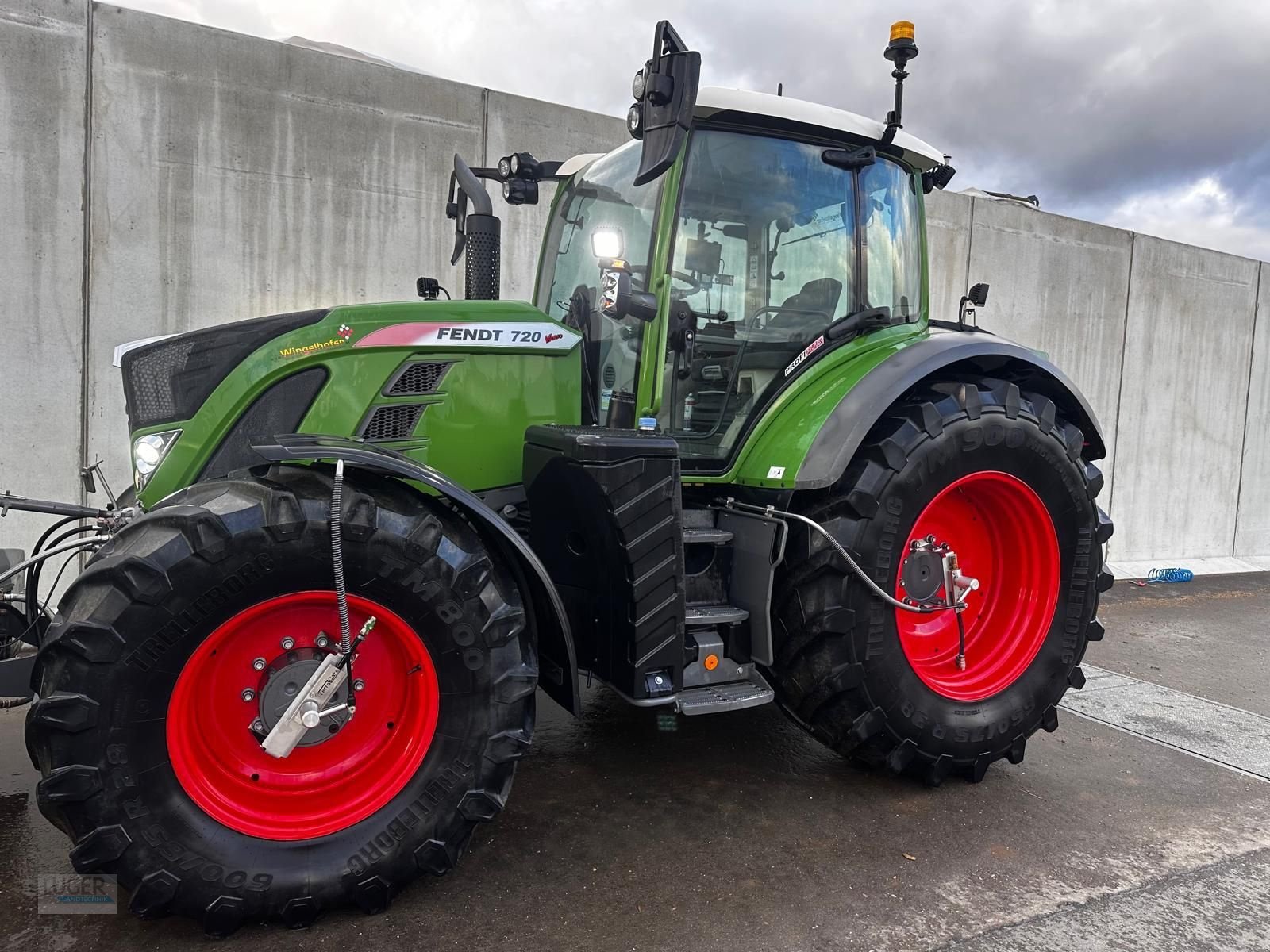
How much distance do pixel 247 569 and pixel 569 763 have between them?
1.61 meters

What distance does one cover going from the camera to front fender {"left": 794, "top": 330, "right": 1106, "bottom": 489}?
290cm

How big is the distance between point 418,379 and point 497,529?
0.60 m

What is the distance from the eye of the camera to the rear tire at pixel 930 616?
293 cm

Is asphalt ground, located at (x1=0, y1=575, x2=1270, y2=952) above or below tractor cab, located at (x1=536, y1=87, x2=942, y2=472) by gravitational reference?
below

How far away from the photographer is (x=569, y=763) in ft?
10.8

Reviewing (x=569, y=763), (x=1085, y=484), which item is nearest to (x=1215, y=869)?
(x=1085, y=484)

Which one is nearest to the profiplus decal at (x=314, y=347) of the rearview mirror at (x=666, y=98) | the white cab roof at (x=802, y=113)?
the rearview mirror at (x=666, y=98)

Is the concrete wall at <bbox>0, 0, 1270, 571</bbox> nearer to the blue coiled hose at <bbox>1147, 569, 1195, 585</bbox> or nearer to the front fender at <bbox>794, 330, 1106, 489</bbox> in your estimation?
the front fender at <bbox>794, 330, 1106, 489</bbox>

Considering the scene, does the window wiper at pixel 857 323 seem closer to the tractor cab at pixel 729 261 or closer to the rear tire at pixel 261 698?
the tractor cab at pixel 729 261

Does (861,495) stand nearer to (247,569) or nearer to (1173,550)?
(247,569)

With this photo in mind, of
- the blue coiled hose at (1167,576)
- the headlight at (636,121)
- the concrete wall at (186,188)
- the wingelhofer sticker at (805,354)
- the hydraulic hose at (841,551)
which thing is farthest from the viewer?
the blue coiled hose at (1167,576)

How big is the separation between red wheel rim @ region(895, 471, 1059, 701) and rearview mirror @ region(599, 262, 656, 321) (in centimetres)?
131

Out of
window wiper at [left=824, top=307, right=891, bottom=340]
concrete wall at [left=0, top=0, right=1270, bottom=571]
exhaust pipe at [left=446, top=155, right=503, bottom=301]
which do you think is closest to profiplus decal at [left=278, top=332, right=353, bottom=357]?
exhaust pipe at [left=446, top=155, right=503, bottom=301]

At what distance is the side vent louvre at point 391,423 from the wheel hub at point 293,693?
69 centimetres
